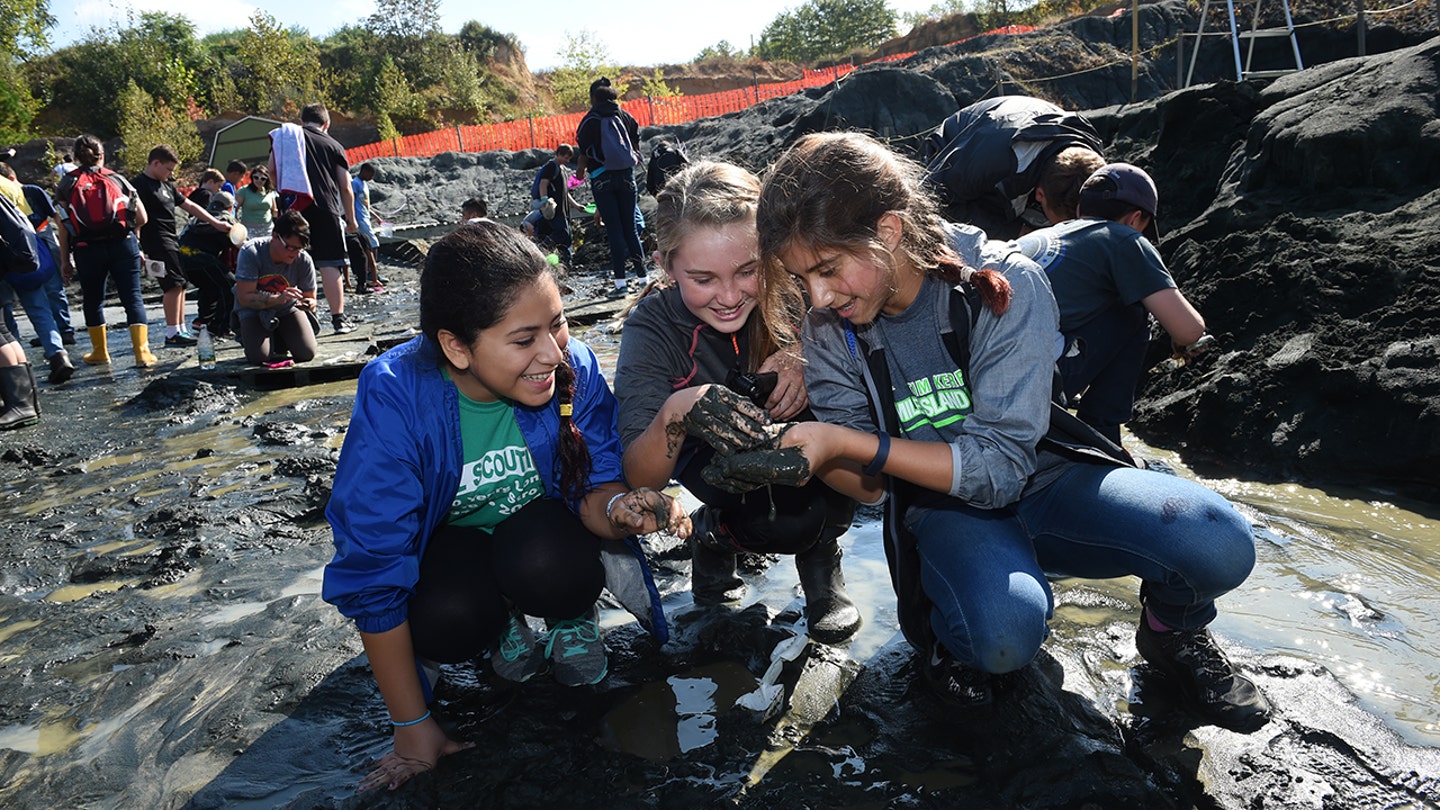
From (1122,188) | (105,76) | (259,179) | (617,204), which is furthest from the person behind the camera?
(105,76)

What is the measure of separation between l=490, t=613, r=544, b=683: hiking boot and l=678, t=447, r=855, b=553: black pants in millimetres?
600

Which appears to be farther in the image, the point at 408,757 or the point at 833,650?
the point at 833,650

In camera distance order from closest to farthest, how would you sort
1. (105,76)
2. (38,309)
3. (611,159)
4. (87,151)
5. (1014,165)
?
(1014,165) < (87,151) < (38,309) < (611,159) < (105,76)

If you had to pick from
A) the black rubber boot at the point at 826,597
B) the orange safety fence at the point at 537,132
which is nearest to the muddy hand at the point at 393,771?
the black rubber boot at the point at 826,597

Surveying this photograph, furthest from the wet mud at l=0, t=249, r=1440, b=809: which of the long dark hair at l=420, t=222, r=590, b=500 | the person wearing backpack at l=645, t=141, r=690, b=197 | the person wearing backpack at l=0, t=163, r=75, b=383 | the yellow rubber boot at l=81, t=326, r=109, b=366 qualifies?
the person wearing backpack at l=645, t=141, r=690, b=197

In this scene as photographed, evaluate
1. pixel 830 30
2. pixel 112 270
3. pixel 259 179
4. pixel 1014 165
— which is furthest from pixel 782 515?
pixel 830 30

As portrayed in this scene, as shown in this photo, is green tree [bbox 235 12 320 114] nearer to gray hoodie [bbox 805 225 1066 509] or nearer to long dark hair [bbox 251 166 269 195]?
long dark hair [bbox 251 166 269 195]

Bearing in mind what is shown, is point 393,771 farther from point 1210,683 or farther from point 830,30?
point 830,30

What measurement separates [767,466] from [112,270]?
6.87m

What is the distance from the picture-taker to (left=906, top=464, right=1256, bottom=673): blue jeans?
1.71 metres

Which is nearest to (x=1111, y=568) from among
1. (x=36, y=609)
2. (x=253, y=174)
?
(x=36, y=609)

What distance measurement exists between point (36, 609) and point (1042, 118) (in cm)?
371

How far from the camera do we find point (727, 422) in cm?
185

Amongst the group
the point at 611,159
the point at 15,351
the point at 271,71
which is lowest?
the point at 15,351
